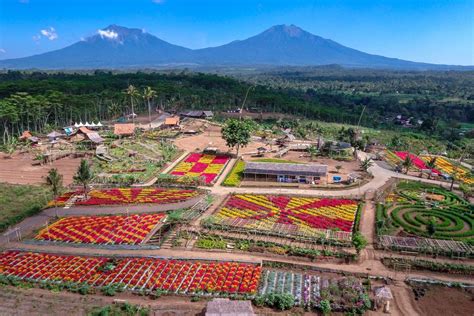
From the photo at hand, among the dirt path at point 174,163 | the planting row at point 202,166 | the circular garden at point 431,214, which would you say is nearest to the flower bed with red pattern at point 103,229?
the planting row at point 202,166

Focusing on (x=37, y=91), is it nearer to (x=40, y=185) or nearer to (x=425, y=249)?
(x=40, y=185)

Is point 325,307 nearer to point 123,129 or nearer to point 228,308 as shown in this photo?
point 228,308

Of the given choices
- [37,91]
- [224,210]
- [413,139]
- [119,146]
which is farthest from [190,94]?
[224,210]

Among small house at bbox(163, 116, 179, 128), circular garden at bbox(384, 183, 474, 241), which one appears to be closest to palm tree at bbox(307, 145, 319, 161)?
circular garden at bbox(384, 183, 474, 241)

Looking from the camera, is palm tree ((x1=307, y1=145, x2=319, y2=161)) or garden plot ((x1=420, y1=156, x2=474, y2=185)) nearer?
garden plot ((x1=420, y1=156, x2=474, y2=185))

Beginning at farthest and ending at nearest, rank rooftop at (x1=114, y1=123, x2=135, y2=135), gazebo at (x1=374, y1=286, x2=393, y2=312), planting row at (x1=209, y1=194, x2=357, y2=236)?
rooftop at (x1=114, y1=123, x2=135, y2=135) → planting row at (x1=209, y1=194, x2=357, y2=236) → gazebo at (x1=374, y1=286, x2=393, y2=312)

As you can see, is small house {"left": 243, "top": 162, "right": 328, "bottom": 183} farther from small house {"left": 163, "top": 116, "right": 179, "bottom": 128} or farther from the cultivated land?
small house {"left": 163, "top": 116, "right": 179, "bottom": 128}

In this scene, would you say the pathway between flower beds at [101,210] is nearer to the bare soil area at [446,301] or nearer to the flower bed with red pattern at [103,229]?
the flower bed with red pattern at [103,229]
